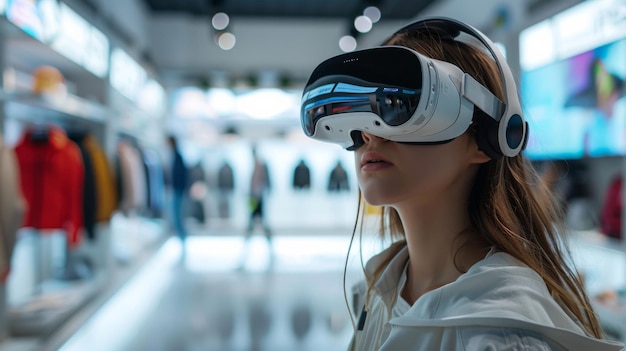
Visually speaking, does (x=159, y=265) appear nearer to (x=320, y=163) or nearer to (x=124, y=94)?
(x=124, y=94)

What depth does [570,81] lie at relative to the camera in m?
3.38

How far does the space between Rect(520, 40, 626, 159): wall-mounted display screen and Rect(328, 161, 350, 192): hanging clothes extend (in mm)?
5219

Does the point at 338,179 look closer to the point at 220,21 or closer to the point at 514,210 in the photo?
the point at 220,21

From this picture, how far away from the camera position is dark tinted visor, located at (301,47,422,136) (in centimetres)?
75

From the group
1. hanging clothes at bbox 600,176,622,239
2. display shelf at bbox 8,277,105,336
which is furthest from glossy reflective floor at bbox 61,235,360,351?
hanging clothes at bbox 600,176,622,239

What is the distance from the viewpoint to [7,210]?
2502mm

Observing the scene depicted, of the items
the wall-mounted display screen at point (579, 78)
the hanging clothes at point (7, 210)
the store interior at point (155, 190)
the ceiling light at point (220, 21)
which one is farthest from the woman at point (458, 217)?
the ceiling light at point (220, 21)

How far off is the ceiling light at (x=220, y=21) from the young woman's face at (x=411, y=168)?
6.16 m

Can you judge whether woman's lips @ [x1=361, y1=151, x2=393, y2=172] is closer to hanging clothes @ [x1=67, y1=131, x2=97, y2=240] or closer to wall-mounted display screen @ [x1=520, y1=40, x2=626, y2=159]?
wall-mounted display screen @ [x1=520, y1=40, x2=626, y2=159]

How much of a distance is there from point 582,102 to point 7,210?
12.4 ft

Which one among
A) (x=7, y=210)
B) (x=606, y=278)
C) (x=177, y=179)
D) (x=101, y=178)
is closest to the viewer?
(x=7, y=210)

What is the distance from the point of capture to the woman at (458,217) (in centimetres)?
65

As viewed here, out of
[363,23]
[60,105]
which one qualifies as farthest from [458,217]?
[363,23]

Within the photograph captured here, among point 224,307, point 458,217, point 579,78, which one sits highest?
point 579,78
